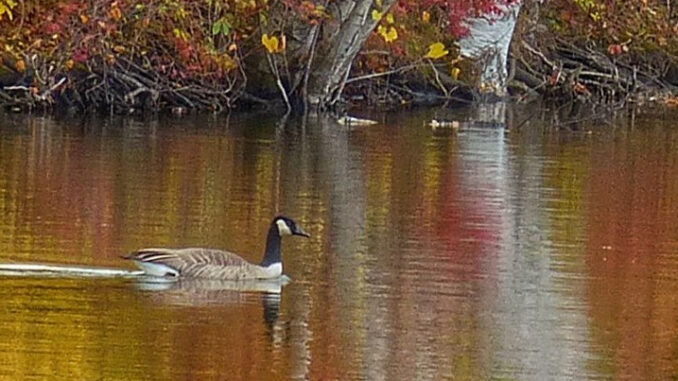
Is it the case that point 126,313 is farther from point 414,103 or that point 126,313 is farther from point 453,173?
point 414,103

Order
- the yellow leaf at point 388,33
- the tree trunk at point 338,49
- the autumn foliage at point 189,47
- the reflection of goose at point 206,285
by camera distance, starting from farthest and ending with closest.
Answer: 1. the yellow leaf at point 388,33
2. the tree trunk at point 338,49
3. the autumn foliage at point 189,47
4. the reflection of goose at point 206,285

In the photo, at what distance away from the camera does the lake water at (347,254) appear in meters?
12.6

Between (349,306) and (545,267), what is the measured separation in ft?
9.16

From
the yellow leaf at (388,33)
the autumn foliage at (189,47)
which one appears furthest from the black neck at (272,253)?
the yellow leaf at (388,33)

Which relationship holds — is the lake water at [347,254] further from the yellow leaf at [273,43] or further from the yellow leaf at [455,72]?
the yellow leaf at [455,72]

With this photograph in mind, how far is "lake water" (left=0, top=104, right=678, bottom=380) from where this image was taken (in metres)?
12.6

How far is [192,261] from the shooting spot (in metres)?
15.1

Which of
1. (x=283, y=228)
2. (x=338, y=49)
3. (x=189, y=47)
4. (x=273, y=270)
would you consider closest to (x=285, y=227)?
(x=283, y=228)

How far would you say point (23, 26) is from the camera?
3244 centimetres

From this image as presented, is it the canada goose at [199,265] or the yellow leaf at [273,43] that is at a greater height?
the yellow leaf at [273,43]

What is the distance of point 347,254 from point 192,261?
7.35 feet

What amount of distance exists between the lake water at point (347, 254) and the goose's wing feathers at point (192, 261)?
16 cm

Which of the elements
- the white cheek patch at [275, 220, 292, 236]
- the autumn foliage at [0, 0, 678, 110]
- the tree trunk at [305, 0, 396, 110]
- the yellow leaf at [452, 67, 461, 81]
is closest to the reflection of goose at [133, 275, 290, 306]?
the white cheek patch at [275, 220, 292, 236]

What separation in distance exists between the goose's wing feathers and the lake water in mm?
155
